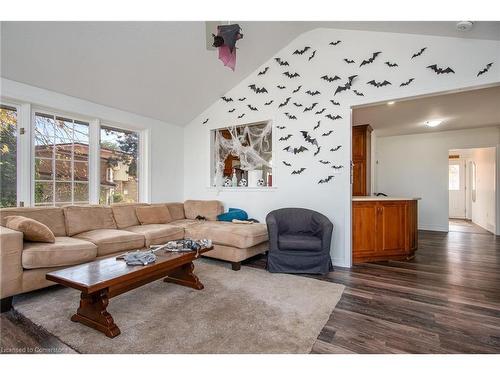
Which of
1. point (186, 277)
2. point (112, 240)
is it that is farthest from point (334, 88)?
point (112, 240)

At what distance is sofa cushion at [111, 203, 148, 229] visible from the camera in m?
3.81

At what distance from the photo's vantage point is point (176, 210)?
4.75m

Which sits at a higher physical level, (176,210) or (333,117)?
(333,117)

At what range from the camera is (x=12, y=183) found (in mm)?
3146

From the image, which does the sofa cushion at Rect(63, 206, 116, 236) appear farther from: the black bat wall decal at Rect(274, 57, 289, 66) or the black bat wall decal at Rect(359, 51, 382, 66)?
the black bat wall decal at Rect(359, 51, 382, 66)

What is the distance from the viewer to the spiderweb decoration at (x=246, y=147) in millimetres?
4480

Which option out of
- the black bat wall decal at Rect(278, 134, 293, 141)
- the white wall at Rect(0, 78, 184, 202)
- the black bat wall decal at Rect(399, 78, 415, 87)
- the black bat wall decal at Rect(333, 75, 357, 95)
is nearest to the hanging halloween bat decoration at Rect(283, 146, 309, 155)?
the black bat wall decal at Rect(278, 134, 293, 141)

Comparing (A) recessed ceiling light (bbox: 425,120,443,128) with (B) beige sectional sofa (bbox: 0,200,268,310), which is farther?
(A) recessed ceiling light (bbox: 425,120,443,128)

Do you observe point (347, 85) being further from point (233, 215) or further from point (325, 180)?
point (233, 215)

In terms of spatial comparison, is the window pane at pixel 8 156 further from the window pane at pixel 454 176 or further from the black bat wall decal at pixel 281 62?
the window pane at pixel 454 176

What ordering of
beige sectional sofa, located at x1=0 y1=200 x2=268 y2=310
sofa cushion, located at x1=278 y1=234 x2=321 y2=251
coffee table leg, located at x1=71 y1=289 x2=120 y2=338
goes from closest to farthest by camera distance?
coffee table leg, located at x1=71 y1=289 x2=120 y2=338 < beige sectional sofa, located at x1=0 y1=200 x2=268 y2=310 < sofa cushion, located at x1=278 y1=234 x2=321 y2=251

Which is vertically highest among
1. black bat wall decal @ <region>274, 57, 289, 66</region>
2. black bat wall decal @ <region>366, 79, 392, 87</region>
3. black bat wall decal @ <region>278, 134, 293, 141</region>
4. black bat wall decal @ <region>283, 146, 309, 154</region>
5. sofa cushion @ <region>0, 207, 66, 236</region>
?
black bat wall decal @ <region>274, 57, 289, 66</region>

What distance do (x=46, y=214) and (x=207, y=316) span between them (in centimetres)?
234
